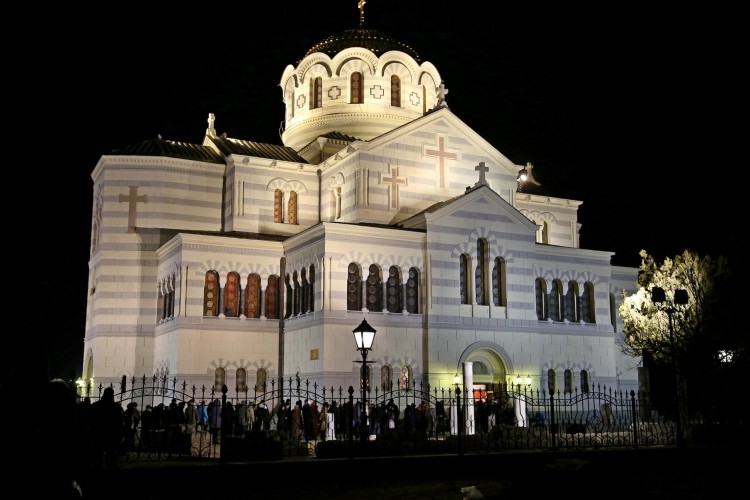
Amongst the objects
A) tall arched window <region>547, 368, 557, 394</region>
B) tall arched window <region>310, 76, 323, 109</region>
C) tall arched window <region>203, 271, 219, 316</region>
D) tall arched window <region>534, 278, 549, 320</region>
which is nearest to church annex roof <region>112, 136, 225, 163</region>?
tall arched window <region>310, 76, 323, 109</region>

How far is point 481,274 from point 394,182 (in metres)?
6.02

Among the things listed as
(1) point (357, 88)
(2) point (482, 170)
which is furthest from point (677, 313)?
(1) point (357, 88)

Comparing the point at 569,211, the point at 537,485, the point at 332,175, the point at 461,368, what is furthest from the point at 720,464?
the point at 569,211

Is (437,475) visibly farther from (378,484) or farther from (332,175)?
(332,175)

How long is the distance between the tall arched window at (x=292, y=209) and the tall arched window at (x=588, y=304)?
13.9m

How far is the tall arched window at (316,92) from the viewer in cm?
4281

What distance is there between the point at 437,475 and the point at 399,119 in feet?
89.4

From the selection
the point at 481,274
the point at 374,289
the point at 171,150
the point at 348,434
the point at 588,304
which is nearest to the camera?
the point at 348,434

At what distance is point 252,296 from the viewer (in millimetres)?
34219

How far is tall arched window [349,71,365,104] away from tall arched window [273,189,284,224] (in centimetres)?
681

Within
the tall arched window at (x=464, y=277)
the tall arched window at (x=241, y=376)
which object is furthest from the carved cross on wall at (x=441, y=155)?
the tall arched window at (x=241, y=376)

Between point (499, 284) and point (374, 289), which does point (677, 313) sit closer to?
point (499, 284)

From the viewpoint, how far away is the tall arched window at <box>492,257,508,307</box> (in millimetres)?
33969

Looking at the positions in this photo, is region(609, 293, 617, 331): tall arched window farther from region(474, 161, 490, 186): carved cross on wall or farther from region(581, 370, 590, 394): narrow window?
region(474, 161, 490, 186): carved cross on wall
